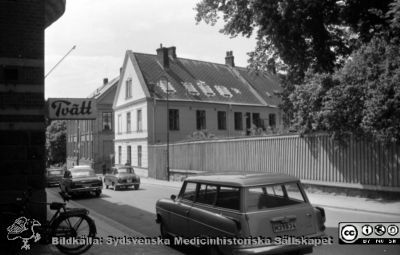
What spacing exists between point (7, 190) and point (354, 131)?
41.3 ft

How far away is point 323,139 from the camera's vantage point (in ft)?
61.1

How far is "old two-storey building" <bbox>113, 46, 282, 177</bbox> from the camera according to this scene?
3872 centimetres

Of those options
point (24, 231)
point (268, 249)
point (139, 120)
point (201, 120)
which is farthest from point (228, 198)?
point (201, 120)

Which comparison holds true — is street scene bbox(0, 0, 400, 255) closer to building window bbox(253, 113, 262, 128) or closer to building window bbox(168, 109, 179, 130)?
building window bbox(168, 109, 179, 130)

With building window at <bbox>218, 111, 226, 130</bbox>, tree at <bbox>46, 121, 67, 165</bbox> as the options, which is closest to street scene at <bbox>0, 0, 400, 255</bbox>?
building window at <bbox>218, 111, 226, 130</bbox>

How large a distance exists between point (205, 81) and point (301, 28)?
24.2 metres

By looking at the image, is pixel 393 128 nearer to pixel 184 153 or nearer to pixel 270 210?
pixel 270 210

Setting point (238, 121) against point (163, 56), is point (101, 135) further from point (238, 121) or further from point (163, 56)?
point (238, 121)

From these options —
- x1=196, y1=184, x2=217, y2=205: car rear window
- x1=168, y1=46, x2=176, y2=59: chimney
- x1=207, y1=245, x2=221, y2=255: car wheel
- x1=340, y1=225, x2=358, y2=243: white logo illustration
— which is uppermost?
x1=168, y1=46, x2=176, y2=59: chimney

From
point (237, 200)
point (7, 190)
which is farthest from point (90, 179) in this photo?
point (237, 200)

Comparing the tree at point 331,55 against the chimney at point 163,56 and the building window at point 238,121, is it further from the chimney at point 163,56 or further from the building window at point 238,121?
the building window at point 238,121

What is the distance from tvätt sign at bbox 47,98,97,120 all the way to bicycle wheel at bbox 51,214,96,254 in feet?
7.91

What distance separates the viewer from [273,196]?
725 centimetres

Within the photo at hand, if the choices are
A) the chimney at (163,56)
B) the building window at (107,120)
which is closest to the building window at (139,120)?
the chimney at (163,56)
